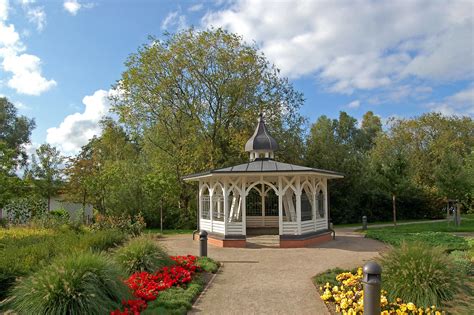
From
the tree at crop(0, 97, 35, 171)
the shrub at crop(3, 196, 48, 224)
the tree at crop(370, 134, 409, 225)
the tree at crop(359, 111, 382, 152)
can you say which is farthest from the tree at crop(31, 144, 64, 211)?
the tree at crop(359, 111, 382, 152)

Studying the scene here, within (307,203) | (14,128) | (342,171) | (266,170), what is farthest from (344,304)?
(14,128)

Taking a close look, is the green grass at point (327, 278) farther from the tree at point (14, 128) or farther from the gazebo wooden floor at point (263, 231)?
the tree at point (14, 128)

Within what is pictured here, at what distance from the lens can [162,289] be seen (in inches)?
316

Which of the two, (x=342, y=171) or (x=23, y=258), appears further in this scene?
(x=342, y=171)

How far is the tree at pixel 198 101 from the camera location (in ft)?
83.8

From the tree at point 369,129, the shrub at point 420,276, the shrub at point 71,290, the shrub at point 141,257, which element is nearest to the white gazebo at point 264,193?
the shrub at point 141,257

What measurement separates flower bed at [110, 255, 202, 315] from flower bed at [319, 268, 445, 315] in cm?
301

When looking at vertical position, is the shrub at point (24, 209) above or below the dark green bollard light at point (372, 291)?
above

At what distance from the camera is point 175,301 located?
7301 mm

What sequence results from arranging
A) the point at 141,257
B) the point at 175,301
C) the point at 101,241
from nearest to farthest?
the point at 175,301, the point at 141,257, the point at 101,241

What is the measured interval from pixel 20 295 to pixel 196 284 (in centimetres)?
340

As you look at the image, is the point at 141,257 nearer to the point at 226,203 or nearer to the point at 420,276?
the point at 420,276

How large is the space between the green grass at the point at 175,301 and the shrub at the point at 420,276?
11.6ft

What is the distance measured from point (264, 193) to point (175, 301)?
41.6 ft
